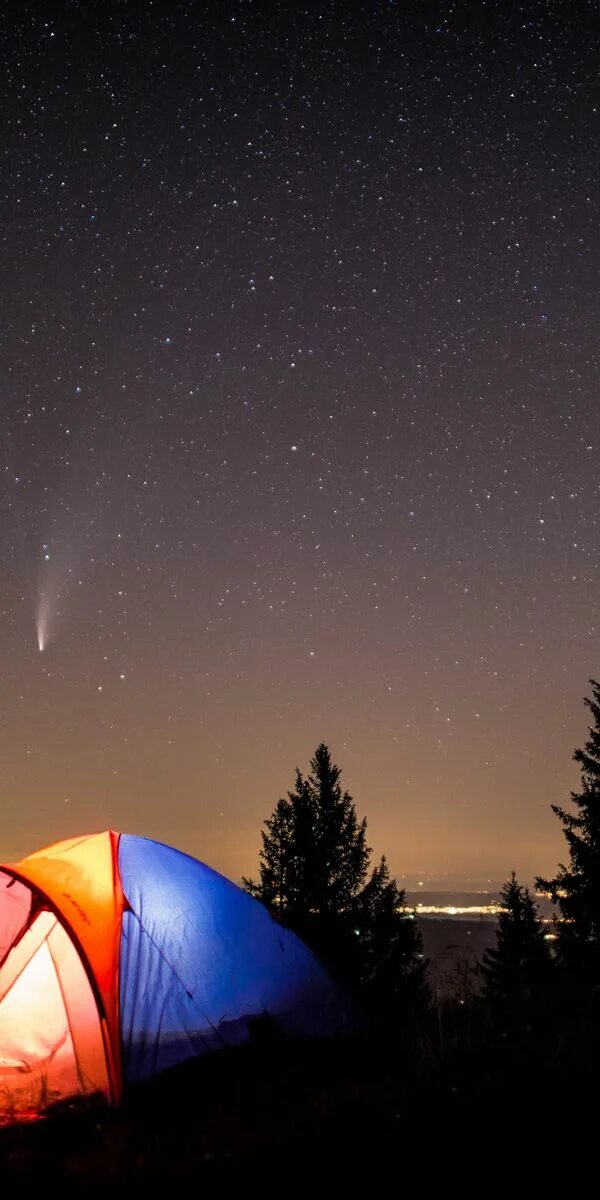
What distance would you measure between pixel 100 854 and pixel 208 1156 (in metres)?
3.30

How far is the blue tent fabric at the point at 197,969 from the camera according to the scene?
6.10m

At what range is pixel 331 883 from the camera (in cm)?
1812

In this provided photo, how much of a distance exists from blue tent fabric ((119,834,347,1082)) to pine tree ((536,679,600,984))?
11513mm

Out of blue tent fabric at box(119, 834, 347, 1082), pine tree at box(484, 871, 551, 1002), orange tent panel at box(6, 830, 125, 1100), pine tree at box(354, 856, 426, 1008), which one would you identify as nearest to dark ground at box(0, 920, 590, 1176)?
blue tent fabric at box(119, 834, 347, 1082)

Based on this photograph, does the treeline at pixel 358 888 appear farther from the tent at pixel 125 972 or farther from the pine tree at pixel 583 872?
the tent at pixel 125 972

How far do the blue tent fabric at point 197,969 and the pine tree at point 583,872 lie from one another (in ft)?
37.8

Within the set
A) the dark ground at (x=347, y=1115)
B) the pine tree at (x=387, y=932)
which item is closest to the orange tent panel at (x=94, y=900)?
the dark ground at (x=347, y=1115)

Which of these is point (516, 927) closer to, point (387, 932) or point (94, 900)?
point (387, 932)

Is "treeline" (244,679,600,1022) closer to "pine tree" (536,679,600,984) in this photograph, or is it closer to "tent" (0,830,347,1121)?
"pine tree" (536,679,600,984)

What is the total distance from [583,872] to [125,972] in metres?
13.8

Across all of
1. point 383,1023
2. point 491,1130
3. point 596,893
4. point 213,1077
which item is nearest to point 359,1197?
point 491,1130

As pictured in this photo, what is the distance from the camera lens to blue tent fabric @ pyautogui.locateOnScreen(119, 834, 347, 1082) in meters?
6.10

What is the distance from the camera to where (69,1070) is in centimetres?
594

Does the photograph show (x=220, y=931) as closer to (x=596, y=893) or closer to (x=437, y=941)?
(x=596, y=893)
